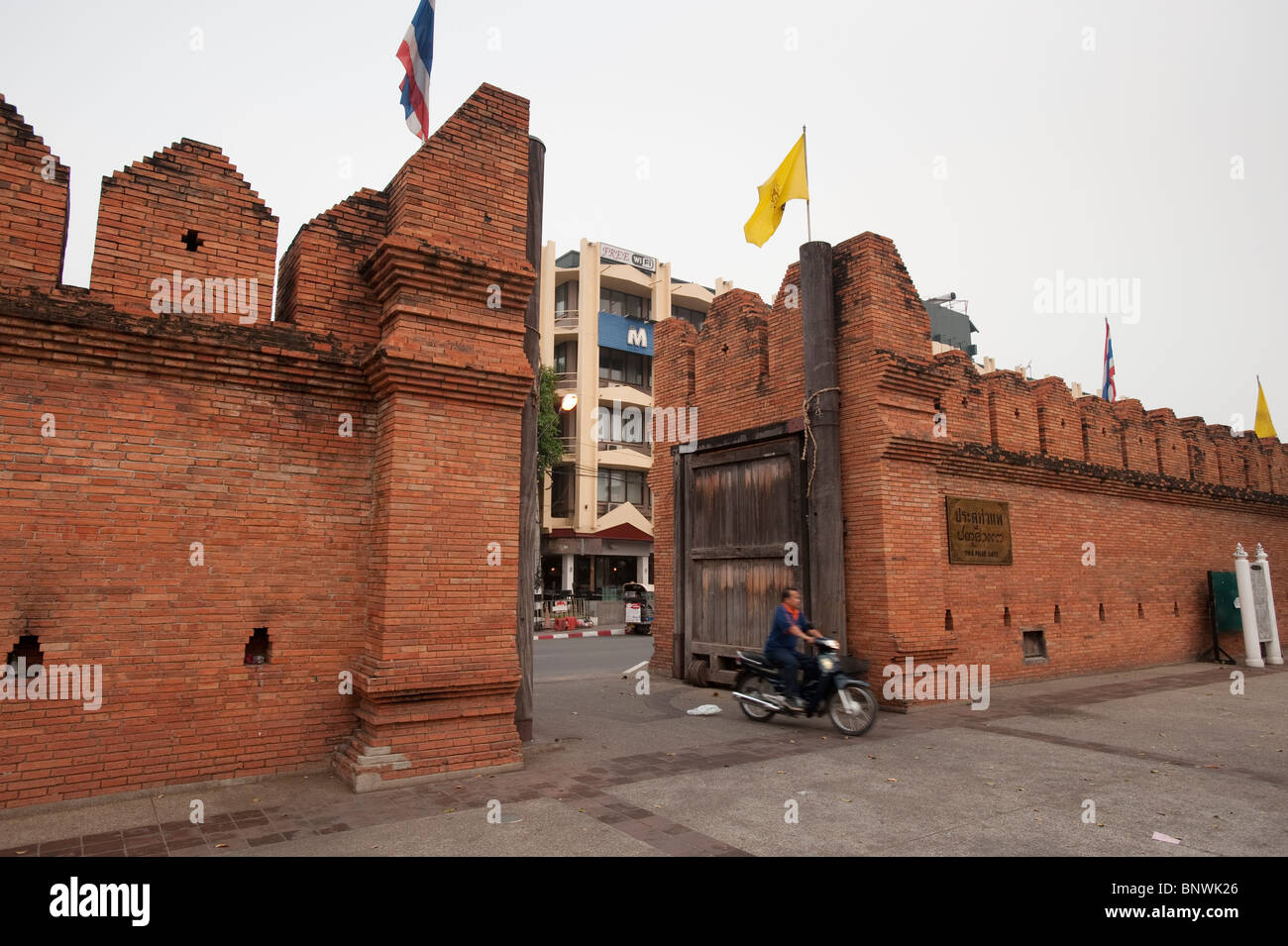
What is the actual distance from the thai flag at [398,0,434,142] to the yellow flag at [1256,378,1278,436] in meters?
21.7

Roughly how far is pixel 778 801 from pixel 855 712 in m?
2.82

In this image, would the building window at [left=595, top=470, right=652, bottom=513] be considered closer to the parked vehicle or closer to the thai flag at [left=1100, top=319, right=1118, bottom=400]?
the parked vehicle

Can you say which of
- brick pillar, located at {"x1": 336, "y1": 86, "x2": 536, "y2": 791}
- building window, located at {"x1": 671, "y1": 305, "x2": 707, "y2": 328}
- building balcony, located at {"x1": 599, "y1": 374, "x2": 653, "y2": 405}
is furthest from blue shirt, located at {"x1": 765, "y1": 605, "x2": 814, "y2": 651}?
building window, located at {"x1": 671, "y1": 305, "x2": 707, "y2": 328}

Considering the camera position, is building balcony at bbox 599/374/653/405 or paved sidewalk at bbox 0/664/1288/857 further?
building balcony at bbox 599/374/653/405

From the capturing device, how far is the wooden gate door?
11.2m

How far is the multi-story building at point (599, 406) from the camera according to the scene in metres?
33.1

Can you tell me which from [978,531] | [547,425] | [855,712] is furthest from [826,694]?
[547,425]

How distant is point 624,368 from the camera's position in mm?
35188

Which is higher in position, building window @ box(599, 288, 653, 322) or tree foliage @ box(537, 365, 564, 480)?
building window @ box(599, 288, 653, 322)

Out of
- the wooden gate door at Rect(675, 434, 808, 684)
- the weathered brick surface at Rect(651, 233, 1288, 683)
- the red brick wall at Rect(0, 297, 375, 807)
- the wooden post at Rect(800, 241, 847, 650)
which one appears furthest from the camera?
the wooden gate door at Rect(675, 434, 808, 684)

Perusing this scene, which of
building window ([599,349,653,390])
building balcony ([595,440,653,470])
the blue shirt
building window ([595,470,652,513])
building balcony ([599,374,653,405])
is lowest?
the blue shirt

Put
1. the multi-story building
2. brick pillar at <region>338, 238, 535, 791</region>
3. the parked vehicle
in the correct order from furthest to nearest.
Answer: the multi-story building
the parked vehicle
brick pillar at <region>338, 238, 535, 791</region>

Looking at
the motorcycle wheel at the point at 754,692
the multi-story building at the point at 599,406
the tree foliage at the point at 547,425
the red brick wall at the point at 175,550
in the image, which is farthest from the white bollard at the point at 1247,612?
the multi-story building at the point at 599,406

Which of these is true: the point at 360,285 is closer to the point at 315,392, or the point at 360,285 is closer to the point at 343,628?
the point at 315,392
